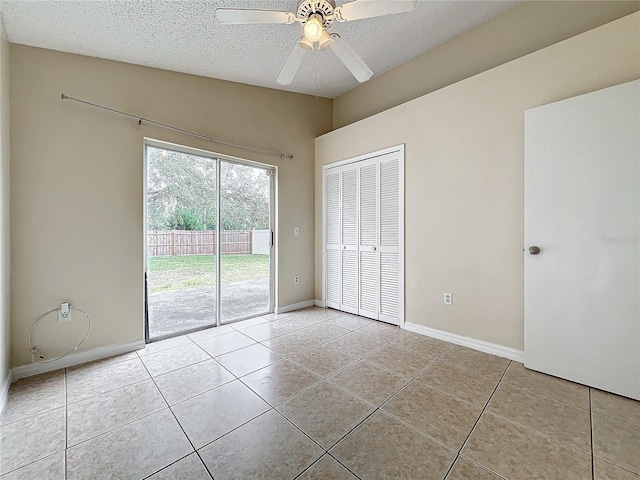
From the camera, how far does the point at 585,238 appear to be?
194 cm

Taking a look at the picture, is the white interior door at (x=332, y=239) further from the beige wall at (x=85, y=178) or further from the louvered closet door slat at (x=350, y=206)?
the beige wall at (x=85, y=178)

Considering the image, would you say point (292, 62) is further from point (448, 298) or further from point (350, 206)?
point (448, 298)

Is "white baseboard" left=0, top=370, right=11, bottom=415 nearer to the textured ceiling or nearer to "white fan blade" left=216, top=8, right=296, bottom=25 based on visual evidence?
the textured ceiling

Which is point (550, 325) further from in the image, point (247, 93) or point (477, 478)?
point (247, 93)

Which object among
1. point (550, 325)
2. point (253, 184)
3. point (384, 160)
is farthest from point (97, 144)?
point (550, 325)

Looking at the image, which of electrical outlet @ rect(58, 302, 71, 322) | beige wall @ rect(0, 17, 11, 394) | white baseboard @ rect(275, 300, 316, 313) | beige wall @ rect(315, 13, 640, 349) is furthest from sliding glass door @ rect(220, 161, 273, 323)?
beige wall @ rect(315, 13, 640, 349)

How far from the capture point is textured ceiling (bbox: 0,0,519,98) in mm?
1981

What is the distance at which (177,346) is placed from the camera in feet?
8.95

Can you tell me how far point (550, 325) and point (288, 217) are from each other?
2998 mm

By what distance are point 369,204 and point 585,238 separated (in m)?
2.03

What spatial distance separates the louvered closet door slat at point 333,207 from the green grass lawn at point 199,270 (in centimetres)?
98

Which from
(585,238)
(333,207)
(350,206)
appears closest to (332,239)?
(333,207)

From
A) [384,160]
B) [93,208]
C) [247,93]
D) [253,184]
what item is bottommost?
[93,208]

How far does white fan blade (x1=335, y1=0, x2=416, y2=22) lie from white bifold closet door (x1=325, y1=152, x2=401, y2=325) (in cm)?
162
